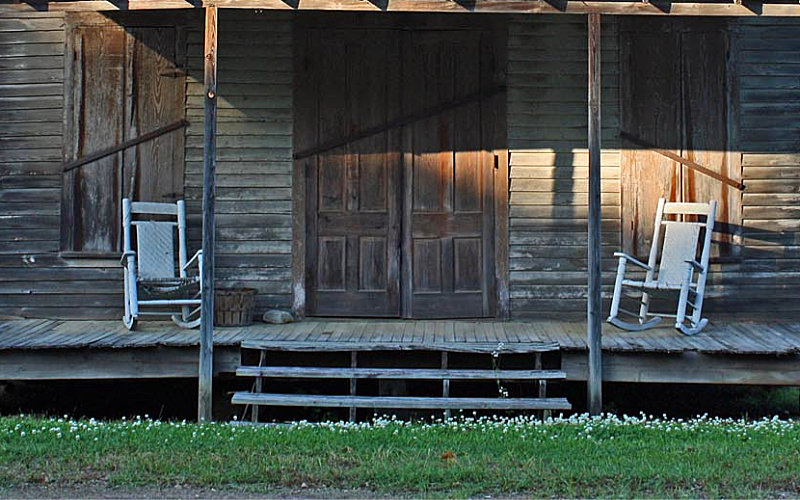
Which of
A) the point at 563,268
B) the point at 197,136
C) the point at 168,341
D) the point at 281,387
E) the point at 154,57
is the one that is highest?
the point at 154,57

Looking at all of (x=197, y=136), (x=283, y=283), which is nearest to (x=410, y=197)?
(x=283, y=283)

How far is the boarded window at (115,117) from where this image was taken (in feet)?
23.7

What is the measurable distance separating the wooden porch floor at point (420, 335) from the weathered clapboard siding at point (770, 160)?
330mm

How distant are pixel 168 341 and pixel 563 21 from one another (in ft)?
13.2

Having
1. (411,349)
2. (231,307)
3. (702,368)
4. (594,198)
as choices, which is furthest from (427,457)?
(231,307)

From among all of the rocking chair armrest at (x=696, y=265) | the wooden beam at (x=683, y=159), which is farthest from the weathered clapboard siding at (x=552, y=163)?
the rocking chair armrest at (x=696, y=265)

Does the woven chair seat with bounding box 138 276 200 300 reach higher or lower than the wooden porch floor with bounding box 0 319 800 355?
higher

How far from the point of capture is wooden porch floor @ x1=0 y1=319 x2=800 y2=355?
19.8ft

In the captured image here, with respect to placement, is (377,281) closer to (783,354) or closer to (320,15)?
(320,15)

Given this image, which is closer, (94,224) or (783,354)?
(783,354)

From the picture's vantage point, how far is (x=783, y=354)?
19.6 feet

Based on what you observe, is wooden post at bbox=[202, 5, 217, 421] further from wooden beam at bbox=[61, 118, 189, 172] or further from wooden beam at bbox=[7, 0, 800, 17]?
wooden beam at bbox=[61, 118, 189, 172]

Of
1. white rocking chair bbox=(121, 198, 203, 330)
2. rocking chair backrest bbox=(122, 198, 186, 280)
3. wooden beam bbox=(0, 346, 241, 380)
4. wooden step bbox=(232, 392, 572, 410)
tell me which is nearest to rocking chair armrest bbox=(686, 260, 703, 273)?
wooden step bbox=(232, 392, 572, 410)

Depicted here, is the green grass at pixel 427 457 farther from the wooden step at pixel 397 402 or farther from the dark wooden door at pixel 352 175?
the dark wooden door at pixel 352 175
